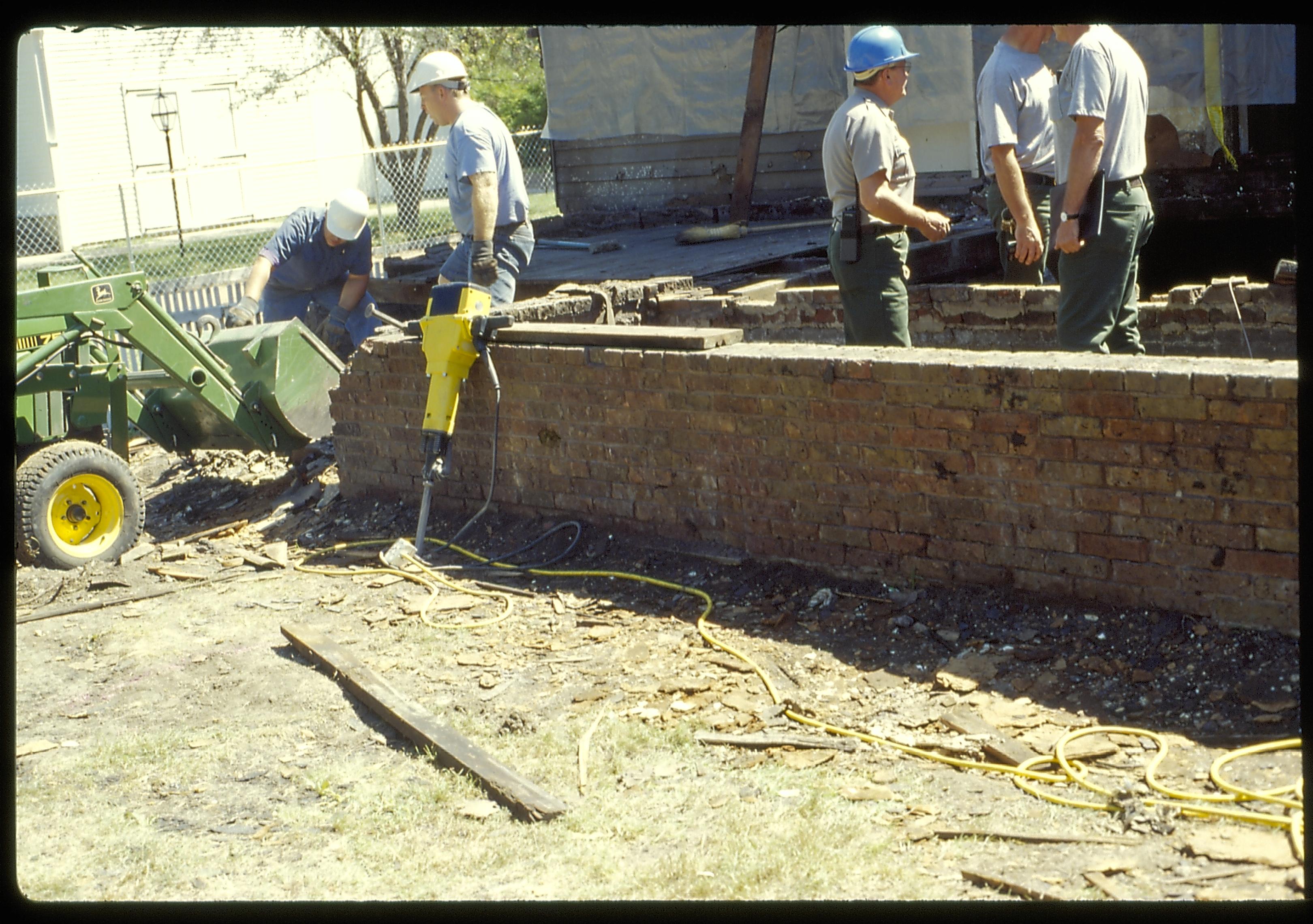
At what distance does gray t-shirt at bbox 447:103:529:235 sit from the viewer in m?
7.11

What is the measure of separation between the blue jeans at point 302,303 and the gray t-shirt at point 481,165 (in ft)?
6.49

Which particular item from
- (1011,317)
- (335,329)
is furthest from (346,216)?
(1011,317)

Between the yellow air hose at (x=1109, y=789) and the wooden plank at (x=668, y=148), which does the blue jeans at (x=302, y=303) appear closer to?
the yellow air hose at (x=1109, y=789)

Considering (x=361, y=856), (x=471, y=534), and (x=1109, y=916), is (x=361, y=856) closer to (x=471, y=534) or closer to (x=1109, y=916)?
(x=1109, y=916)

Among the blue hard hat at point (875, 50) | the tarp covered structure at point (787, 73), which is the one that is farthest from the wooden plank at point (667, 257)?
the blue hard hat at point (875, 50)

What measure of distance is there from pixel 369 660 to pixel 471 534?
149 centimetres

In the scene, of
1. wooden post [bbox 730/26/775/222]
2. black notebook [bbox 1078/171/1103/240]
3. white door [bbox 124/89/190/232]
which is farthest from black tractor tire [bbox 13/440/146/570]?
white door [bbox 124/89/190/232]

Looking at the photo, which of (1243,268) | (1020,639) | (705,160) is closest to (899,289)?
(1020,639)

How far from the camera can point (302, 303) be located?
366 inches

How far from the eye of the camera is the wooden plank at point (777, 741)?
408 centimetres

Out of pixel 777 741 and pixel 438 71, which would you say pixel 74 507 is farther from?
pixel 777 741

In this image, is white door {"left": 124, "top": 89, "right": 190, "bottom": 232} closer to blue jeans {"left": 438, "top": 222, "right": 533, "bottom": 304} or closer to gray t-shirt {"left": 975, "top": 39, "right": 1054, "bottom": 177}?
blue jeans {"left": 438, "top": 222, "right": 533, "bottom": 304}

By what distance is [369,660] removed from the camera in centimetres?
516

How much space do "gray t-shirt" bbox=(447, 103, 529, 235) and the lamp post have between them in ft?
33.4
